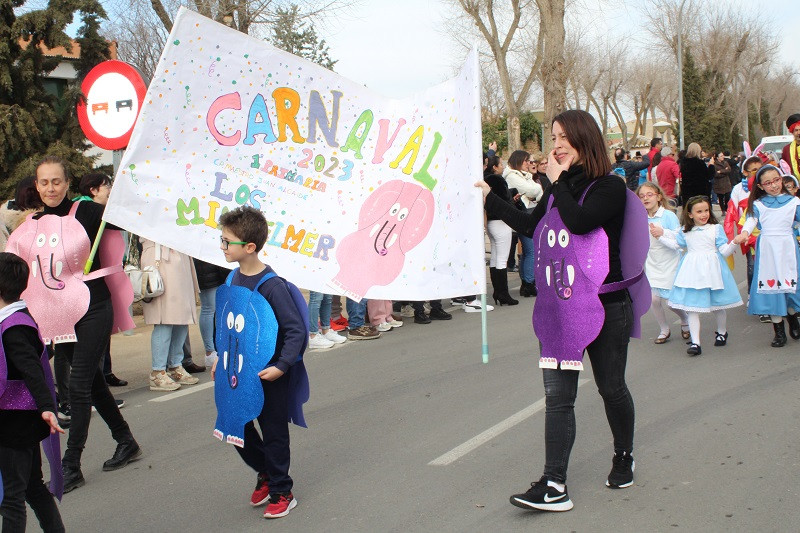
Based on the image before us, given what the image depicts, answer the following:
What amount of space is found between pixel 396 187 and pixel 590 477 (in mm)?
1952

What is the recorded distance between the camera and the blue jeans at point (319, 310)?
906 cm

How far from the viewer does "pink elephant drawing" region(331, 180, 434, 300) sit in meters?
4.88

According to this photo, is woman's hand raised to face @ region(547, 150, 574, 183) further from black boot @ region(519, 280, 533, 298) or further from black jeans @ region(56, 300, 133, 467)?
black boot @ region(519, 280, 533, 298)

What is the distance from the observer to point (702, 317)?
967 cm

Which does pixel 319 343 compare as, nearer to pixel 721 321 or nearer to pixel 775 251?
pixel 721 321

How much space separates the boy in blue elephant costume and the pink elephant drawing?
53 centimetres

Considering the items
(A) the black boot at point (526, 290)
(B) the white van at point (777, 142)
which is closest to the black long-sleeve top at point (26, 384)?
(A) the black boot at point (526, 290)

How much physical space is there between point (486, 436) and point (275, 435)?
172 centimetres

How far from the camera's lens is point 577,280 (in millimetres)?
4238

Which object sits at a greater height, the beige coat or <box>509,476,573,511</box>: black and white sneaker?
the beige coat

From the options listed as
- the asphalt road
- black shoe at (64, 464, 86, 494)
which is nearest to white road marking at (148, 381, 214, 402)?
the asphalt road

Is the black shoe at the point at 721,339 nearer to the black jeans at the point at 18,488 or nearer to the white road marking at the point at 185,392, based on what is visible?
the white road marking at the point at 185,392

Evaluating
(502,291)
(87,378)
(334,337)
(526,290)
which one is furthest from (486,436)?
(526,290)

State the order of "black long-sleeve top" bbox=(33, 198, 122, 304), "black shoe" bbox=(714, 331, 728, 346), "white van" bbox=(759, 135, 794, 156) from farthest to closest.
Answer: "white van" bbox=(759, 135, 794, 156) → "black shoe" bbox=(714, 331, 728, 346) → "black long-sleeve top" bbox=(33, 198, 122, 304)
